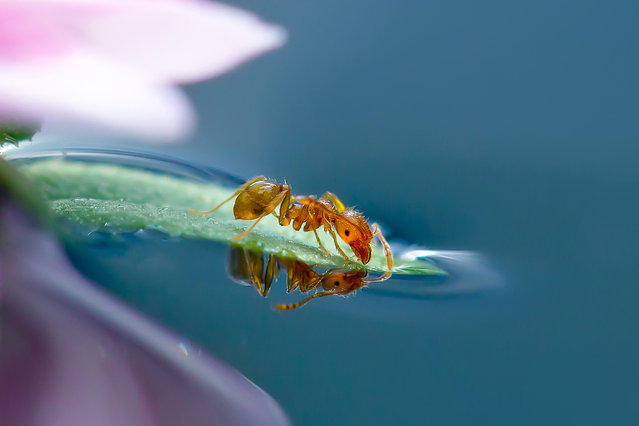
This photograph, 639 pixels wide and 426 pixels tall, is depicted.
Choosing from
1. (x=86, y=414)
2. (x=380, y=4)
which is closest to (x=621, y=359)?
(x=86, y=414)

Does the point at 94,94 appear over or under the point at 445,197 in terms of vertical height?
under

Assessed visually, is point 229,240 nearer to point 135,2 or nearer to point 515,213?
point 135,2

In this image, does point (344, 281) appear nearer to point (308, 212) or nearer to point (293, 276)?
point (293, 276)

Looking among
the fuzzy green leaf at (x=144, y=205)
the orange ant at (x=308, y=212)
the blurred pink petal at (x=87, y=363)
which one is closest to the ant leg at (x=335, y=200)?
Answer: the orange ant at (x=308, y=212)

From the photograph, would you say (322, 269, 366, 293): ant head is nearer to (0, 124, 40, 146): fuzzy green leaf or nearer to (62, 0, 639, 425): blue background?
(62, 0, 639, 425): blue background

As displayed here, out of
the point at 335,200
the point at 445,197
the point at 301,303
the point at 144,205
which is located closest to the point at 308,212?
the point at 335,200

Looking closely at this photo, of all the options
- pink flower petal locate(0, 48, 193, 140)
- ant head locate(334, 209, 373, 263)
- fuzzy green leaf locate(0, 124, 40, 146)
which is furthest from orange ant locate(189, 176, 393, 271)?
fuzzy green leaf locate(0, 124, 40, 146)

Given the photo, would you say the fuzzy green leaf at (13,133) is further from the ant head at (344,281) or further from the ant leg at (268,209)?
the ant head at (344,281)
